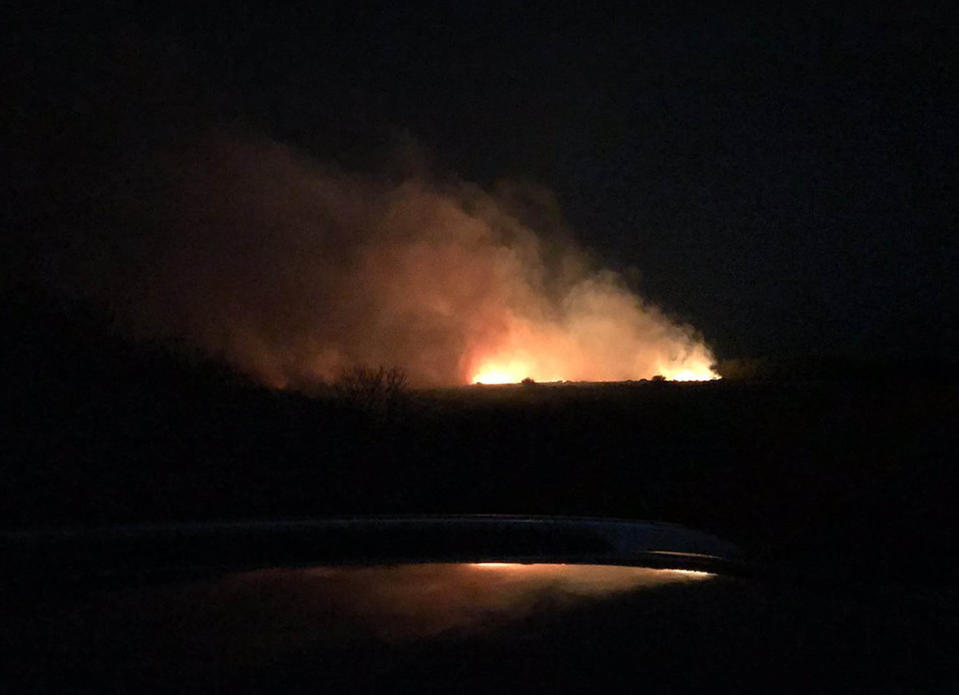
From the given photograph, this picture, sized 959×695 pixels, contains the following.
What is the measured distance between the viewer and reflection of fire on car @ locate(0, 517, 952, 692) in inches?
63.5

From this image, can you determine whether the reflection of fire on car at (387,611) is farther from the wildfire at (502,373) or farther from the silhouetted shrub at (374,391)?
the wildfire at (502,373)

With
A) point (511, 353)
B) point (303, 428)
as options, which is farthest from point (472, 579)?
point (511, 353)

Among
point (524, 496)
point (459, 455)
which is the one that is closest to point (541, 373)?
point (459, 455)

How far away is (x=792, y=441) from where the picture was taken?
1339cm

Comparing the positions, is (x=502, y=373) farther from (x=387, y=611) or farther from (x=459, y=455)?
(x=387, y=611)

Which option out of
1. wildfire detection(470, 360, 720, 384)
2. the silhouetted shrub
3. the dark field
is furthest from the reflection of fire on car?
wildfire detection(470, 360, 720, 384)

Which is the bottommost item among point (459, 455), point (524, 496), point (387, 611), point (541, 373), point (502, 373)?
point (387, 611)

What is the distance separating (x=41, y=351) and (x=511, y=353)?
493 inches

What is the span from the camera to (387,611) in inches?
79.8

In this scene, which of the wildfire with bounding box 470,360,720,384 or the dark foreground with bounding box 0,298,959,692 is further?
the wildfire with bounding box 470,360,720,384

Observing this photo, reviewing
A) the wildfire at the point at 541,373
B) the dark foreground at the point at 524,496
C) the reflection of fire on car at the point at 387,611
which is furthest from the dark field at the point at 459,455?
the reflection of fire on car at the point at 387,611

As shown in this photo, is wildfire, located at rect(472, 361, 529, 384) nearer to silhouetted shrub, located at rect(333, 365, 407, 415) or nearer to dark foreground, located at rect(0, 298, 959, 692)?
dark foreground, located at rect(0, 298, 959, 692)

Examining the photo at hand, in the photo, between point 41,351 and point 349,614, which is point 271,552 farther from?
point 41,351

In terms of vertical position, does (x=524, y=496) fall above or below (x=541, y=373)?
below
